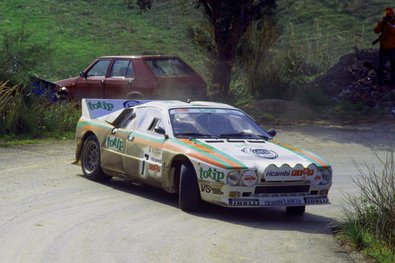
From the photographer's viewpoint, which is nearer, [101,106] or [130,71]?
[101,106]

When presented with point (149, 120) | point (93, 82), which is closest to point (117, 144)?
point (149, 120)

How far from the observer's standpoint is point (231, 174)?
36.7 ft

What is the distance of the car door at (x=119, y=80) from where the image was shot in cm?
2147

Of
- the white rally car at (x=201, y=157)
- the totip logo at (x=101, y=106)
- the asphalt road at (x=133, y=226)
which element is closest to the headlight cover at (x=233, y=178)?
the white rally car at (x=201, y=157)

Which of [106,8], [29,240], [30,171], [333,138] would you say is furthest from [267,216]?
[106,8]

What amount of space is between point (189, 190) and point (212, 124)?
155 centimetres

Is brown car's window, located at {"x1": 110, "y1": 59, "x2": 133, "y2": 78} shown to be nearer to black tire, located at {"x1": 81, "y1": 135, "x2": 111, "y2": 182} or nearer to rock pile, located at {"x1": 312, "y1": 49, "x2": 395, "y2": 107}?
rock pile, located at {"x1": 312, "y1": 49, "x2": 395, "y2": 107}

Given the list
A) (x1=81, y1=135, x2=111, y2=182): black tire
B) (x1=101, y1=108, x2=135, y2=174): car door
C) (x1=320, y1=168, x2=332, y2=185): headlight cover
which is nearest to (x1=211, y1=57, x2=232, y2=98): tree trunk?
(x1=81, y1=135, x2=111, y2=182): black tire

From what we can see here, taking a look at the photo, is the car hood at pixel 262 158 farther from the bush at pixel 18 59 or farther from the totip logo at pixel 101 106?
the bush at pixel 18 59

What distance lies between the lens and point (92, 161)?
46.7 feet

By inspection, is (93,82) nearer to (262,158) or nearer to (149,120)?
(149,120)

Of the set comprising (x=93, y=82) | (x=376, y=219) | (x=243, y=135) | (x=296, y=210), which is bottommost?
(x=296, y=210)

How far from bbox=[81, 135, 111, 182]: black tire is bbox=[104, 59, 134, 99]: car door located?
6971 mm

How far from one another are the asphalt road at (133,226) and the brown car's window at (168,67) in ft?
20.1
